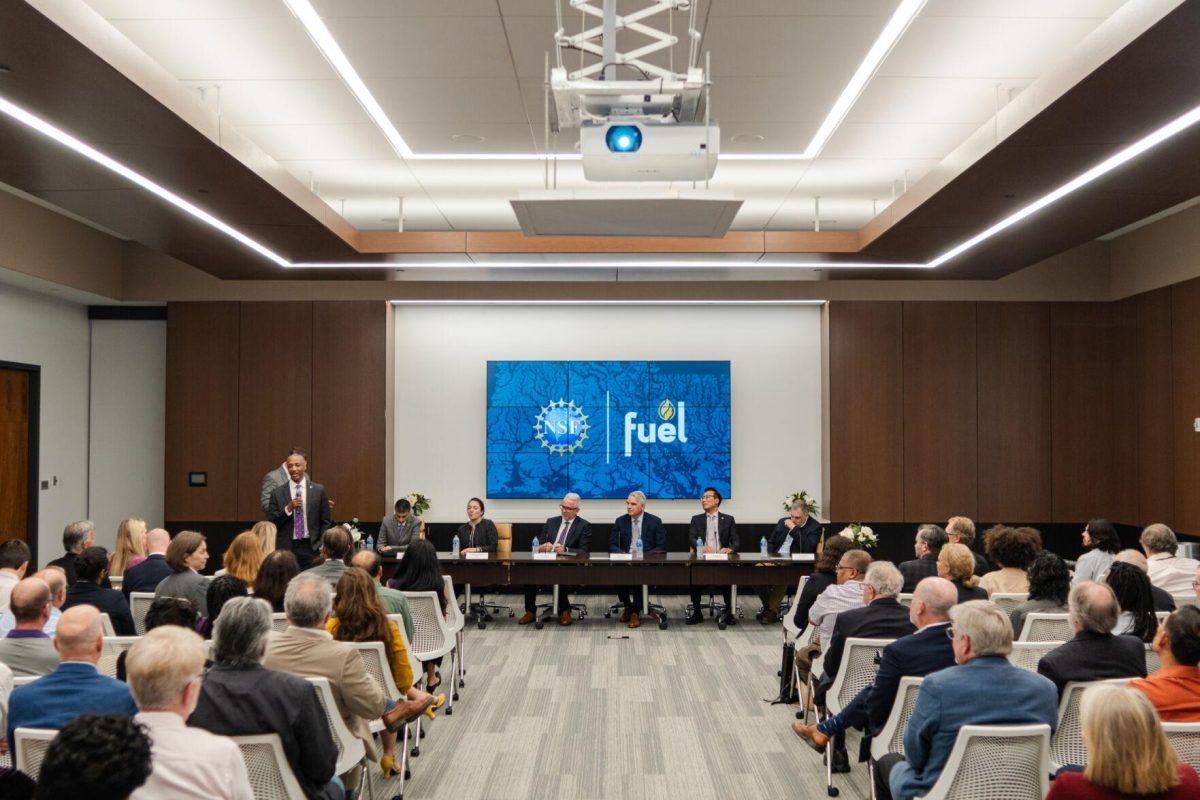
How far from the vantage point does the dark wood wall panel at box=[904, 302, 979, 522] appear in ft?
36.6

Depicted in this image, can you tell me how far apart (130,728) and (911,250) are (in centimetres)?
825

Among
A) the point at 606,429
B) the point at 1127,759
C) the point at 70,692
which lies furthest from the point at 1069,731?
the point at 606,429

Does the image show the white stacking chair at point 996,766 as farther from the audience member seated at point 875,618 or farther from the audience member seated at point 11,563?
the audience member seated at point 11,563

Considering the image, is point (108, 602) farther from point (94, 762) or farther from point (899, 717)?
point (899, 717)

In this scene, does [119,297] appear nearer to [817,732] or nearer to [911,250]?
[911,250]

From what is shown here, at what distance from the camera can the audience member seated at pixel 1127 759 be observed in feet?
7.54

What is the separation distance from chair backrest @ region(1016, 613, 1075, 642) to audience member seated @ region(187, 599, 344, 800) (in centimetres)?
344

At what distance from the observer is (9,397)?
10.1m

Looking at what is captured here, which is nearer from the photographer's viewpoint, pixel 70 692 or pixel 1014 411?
pixel 70 692

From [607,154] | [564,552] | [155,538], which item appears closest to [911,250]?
[564,552]

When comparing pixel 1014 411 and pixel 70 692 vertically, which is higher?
pixel 1014 411

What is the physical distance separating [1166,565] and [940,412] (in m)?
4.96

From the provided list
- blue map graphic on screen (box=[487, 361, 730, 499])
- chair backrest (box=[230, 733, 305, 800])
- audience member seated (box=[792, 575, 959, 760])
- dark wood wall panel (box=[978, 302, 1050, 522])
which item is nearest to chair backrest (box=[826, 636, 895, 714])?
audience member seated (box=[792, 575, 959, 760])

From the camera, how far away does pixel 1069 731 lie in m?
3.73
